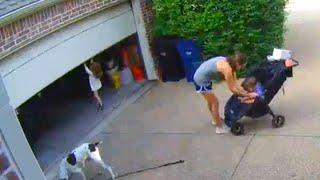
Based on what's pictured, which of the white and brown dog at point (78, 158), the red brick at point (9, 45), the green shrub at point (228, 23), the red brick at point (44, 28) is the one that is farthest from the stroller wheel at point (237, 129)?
the red brick at point (9, 45)

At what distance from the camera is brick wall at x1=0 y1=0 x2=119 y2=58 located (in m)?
7.17

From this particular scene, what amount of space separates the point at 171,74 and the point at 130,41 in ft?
4.55

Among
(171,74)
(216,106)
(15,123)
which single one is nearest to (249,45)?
(171,74)

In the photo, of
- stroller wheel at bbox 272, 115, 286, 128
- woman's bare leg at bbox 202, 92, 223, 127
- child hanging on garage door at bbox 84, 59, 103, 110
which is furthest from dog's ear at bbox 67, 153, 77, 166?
child hanging on garage door at bbox 84, 59, 103, 110

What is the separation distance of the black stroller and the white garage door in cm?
297

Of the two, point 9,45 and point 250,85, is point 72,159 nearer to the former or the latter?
point 9,45

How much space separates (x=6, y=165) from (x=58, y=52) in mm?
7124

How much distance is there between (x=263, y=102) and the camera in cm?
799

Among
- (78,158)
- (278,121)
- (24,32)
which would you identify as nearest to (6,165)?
(78,158)

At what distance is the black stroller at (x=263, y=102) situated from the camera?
796 centimetres

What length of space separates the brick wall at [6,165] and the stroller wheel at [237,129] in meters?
6.75

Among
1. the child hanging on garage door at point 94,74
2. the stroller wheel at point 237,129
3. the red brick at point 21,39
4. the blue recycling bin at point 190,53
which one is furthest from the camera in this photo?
the blue recycling bin at point 190,53

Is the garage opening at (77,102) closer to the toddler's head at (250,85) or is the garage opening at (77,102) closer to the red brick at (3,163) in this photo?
the toddler's head at (250,85)

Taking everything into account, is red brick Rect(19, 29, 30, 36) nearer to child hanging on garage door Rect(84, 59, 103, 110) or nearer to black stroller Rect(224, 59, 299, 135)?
child hanging on garage door Rect(84, 59, 103, 110)
